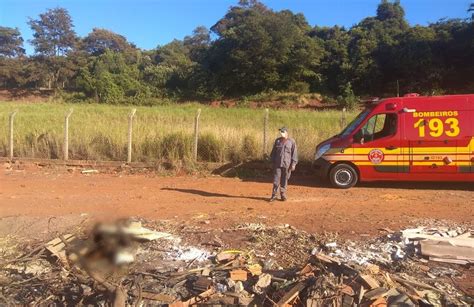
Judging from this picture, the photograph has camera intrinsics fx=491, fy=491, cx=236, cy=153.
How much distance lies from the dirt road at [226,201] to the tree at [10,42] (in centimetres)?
7797

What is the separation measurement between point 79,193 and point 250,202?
401 cm

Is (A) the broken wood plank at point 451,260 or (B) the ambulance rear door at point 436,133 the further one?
→ (B) the ambulance rear door at point 436,133

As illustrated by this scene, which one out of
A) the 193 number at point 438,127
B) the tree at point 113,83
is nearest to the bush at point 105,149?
the 193 number at point 438,127

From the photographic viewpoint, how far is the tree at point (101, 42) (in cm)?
8625

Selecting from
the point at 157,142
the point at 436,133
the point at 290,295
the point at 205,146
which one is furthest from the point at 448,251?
the point at 157,142

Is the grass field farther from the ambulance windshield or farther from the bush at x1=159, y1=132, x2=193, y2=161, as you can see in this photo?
the ambulance windshield

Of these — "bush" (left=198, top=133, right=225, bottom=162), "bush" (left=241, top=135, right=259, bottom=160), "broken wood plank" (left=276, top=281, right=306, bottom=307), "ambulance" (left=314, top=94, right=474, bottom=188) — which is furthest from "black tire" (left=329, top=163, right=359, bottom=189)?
"broken wood plank" (left=276, top=281, right=306, bottom=307)

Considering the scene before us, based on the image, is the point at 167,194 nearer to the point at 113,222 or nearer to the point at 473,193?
the point at 113,222

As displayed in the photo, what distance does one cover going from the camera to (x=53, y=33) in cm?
7919

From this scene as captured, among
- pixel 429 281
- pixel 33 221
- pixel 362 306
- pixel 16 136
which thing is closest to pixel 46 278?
pixel 33 221

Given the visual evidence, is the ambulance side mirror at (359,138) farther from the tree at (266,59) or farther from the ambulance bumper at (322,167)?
the tree at (266,59)

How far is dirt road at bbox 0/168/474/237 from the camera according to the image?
8469mm

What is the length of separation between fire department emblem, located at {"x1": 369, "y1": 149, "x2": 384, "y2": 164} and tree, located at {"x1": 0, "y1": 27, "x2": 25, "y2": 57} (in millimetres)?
83282

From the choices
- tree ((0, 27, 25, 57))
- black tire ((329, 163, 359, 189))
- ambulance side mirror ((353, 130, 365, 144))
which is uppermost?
tree ((0, 27, 25, 57))
